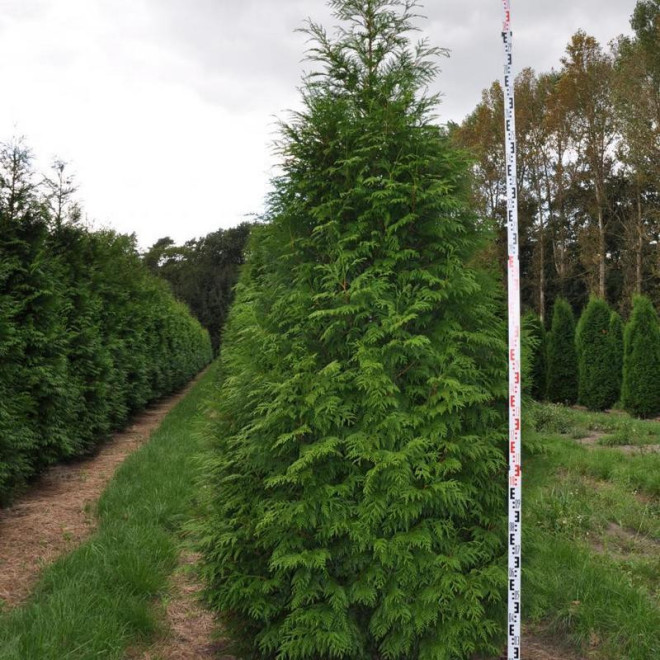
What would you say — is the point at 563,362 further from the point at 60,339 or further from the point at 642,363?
the point at 60,339

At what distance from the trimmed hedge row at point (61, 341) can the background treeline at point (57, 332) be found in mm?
16

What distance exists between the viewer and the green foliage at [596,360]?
15.7 metres

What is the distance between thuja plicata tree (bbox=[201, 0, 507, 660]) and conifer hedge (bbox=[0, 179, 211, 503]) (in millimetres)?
4488

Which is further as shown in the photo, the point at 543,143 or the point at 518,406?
the point at 543,143

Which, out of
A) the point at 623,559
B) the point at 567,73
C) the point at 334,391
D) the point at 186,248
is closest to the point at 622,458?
the point at 623,559

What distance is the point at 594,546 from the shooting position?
4797 millimetres

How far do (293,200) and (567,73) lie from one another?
80.9 ft

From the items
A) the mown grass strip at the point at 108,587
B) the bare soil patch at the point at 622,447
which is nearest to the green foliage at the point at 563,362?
the bare soil patch at the point at 622,447

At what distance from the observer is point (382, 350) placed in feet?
9.24

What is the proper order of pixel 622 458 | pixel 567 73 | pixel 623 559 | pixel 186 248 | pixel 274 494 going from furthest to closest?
pixel 186 248
pixel 567 73
pixel 622 458
pixel 623 559
pixel 274 494

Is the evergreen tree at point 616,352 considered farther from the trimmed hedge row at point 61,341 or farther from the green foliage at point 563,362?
the trimmed hedge row at point 61,341

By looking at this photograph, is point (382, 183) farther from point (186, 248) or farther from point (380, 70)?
point (186, 248)

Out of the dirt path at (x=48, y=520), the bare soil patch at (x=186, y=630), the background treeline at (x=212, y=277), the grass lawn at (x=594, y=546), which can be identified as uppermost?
the background treeline at (x=212, y=277)

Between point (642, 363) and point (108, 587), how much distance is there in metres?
13.9
